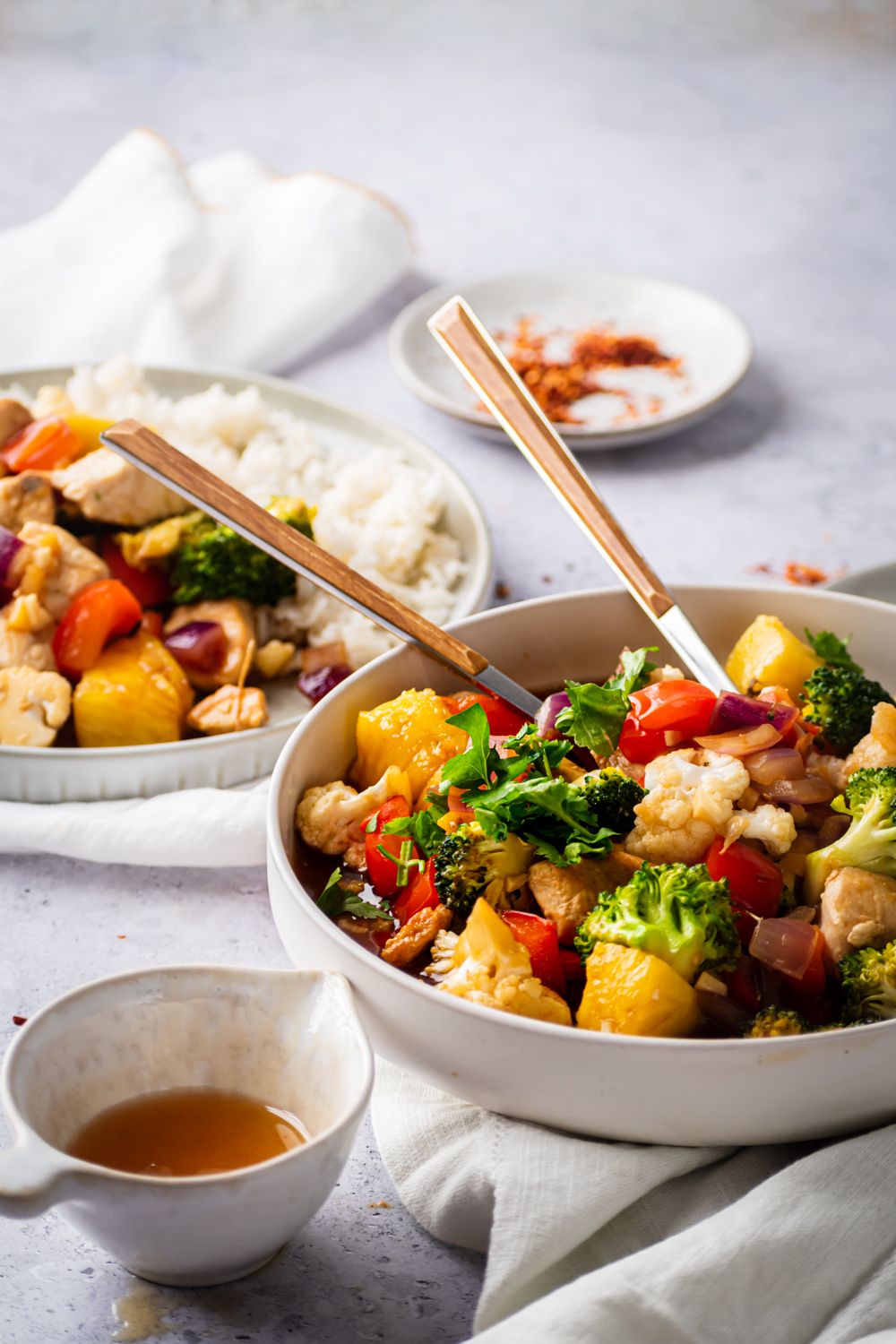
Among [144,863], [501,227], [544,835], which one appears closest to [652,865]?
[544,835]

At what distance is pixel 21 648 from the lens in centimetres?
298

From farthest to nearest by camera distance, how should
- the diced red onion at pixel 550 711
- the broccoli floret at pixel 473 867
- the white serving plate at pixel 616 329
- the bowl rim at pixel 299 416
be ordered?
the white serving plate at pixel 616 329 < the bowl rim at pixel 299 416 < the diced red onion at pixel 550 711 < the broccoli floret at pixel 473 867

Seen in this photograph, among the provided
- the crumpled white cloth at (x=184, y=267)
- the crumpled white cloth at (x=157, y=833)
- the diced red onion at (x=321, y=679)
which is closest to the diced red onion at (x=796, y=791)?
the crumpled white cloth at (x=157, y=833)

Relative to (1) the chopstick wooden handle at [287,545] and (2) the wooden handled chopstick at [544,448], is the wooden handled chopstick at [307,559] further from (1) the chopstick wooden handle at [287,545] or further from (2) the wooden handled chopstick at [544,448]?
(2) the wooden handled chopstick at [544,448]

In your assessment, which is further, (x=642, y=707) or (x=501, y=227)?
(x=501, y=227)

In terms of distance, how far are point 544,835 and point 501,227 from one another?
4.18m

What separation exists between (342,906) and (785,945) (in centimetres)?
65

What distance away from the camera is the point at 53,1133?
1.75 meters

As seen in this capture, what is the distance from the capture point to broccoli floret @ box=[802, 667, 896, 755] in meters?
2.34

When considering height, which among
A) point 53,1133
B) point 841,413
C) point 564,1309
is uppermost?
point 53,1133

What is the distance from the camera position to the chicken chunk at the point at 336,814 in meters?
2.21

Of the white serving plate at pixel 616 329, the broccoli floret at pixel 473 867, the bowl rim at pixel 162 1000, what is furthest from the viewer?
the white serving plate at pixel 616 329

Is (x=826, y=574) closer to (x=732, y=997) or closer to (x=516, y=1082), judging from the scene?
(x=732, y=997)

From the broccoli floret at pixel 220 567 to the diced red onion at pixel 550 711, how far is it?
107 cm
